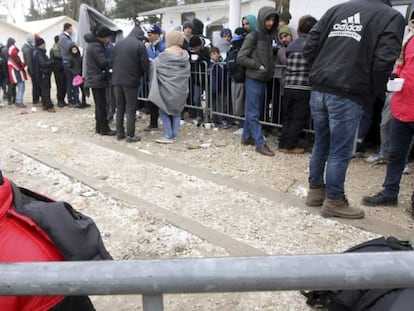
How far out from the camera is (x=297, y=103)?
560 cm

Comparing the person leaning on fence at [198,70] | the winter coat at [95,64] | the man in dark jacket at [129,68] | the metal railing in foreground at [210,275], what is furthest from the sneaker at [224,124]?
the metal railing in foreground at [210,275]

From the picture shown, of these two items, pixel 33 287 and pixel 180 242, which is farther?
pixel 180 242

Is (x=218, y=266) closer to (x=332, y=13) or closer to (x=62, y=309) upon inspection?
(x=62, y=309)

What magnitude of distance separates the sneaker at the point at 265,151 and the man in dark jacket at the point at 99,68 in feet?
8.81

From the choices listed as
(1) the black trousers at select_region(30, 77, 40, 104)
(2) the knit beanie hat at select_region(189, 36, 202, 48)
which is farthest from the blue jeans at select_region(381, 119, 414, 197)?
(1) the black trousers at select_region(30, 77, 40, 104)

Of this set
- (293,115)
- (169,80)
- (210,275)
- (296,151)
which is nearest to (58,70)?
(169,80)

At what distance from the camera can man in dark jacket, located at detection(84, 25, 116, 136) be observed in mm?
6582

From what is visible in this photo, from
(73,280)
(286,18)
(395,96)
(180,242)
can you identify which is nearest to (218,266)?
(73,280)

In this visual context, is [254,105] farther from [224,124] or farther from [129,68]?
[129,68]

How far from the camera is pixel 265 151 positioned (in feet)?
18.9

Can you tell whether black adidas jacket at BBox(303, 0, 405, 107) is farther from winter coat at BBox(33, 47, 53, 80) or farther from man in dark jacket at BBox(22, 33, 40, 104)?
man in dark jacket at BBox(22, 33, 40, 104)

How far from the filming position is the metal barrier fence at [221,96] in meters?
6.22

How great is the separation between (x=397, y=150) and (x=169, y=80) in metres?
3.65

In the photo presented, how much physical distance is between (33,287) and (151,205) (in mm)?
3199
